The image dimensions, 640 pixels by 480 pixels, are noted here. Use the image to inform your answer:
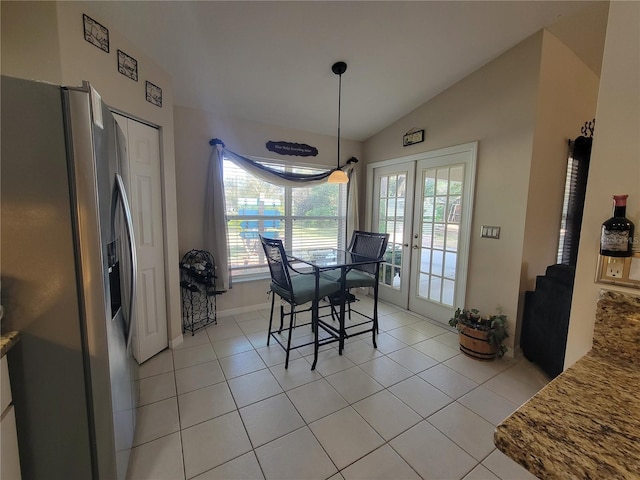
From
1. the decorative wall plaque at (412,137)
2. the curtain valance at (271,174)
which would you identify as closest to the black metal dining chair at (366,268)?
the curtain valance at (271,174)

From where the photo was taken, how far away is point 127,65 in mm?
2000

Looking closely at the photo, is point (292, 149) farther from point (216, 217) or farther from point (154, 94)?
point (154, 94)

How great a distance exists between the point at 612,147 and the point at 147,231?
9.11 feet

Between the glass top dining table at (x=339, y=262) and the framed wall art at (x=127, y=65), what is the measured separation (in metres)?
1.90

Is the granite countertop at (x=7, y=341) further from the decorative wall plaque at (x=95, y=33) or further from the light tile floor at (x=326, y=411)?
the decorative wall plaque at (x=95, y=33)

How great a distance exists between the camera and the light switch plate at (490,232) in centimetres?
262

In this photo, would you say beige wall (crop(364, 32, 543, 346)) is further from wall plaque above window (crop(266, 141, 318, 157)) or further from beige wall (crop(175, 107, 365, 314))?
beige wall (crop(175, 107, 365, 314))

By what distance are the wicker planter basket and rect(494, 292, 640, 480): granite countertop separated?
1.78 metres

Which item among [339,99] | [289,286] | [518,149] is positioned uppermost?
[339,99]

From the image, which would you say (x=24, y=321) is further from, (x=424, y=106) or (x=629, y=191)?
(x=424, y=106)

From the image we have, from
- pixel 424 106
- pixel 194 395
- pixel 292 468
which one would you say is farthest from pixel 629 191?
pixel 424 106

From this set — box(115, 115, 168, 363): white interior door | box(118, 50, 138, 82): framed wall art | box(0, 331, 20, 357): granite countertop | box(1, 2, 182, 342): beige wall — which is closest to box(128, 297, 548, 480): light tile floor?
box(115, 115, 168, 363): white interior door

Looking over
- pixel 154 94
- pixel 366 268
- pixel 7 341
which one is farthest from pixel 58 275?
pixel 366 268

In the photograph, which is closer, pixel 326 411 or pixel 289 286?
pixel 326 411
